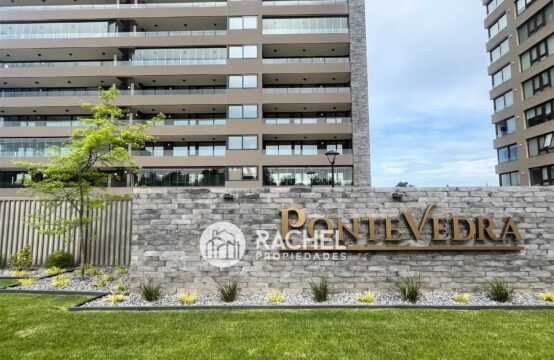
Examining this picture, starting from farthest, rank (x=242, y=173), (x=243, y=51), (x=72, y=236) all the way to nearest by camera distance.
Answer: (x=243, y=51) → (x=242, y=173) → (x=72, y=236)

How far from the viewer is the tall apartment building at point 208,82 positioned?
32031 millimetres

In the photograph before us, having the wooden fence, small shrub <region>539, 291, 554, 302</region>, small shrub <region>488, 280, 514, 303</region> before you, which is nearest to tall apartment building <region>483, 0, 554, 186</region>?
small shrub <region>539, 291, 554, 302</region>

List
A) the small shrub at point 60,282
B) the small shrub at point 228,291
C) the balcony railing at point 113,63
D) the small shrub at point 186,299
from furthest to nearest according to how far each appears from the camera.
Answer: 1. the balcony railing at point 113,63
2. the small shrub at point 60,282
3. the small shrub at point 228,291
4. the small shrub at point 186,299

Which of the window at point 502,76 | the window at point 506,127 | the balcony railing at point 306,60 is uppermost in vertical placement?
the balcony railing at point 306,60

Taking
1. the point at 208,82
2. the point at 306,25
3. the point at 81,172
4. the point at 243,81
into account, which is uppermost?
the point at 306,25

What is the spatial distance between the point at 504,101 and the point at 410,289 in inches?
1446

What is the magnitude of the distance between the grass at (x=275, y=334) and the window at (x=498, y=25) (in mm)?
38849

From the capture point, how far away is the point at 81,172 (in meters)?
11.1

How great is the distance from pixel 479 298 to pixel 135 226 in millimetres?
8824

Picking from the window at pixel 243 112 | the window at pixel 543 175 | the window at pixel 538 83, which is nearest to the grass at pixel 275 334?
the window at pixel 243 112

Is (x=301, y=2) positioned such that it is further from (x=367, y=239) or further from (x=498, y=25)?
(x=367, y=239)

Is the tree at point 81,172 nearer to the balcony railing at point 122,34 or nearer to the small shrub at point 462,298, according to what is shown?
the small shrub at point 462,298

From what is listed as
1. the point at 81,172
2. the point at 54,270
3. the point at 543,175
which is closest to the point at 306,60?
the point at 543,175

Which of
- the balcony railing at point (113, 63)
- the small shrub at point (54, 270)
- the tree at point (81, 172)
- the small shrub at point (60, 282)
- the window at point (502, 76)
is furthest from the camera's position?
the window at point (502, 76)
